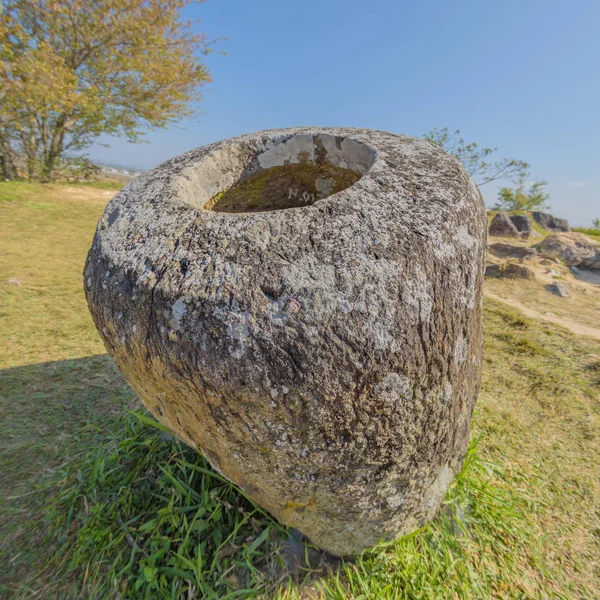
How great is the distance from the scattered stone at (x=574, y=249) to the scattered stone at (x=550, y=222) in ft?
14.4

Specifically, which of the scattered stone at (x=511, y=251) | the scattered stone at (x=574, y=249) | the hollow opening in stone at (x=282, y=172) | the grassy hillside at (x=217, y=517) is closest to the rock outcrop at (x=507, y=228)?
the scattered stone at (x=574, y=249)

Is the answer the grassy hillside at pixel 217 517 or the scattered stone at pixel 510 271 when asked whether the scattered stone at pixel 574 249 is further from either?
the grassy hillside at pixel 217 517

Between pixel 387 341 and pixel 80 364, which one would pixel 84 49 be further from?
pixel 387 341

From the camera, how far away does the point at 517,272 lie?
666cm

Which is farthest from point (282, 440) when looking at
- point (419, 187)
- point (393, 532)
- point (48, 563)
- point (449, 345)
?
point (48, 563)

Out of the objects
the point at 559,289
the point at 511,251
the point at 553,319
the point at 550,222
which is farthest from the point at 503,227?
the point at 553,319

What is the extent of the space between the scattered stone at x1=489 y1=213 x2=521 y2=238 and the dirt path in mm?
4608

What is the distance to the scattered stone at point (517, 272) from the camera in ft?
21.7

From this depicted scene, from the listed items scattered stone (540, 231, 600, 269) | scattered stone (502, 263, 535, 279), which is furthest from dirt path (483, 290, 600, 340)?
scattered stone (540, 231, 600, 269)

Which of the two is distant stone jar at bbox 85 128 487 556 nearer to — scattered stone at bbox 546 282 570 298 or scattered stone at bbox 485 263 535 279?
scattered stone at bbox 546 282 570 298

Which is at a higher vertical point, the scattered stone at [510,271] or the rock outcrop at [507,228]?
the rock outcrop at [507,228]

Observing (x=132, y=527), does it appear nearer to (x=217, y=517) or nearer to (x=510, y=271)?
(x=217, y=517)

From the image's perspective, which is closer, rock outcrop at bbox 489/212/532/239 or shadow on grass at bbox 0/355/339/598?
shadow on grass at bbox 0/355/339/598

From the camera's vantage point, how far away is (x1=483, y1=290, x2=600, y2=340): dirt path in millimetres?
4660
